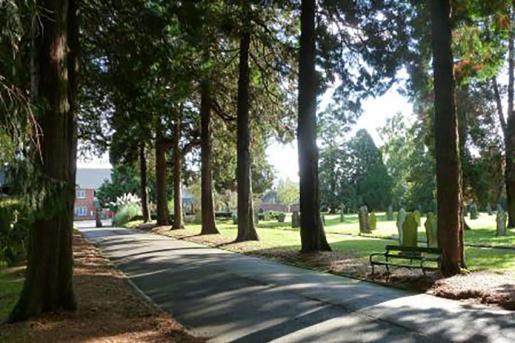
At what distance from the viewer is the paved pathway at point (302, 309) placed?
27.8 feet

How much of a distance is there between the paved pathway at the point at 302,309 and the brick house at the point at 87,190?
8737cm

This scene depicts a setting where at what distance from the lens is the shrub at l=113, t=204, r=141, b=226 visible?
5451 centimetres

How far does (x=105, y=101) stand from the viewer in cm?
2239

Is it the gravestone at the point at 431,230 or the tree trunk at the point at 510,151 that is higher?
the tree trunk at the point at 510,151

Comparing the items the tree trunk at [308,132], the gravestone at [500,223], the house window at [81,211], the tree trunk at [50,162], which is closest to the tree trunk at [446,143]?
the tree trunk at [308,132]

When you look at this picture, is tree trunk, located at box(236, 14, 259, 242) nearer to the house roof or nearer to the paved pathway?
the paved pathway

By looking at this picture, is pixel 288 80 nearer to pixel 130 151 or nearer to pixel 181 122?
pixel 181 122

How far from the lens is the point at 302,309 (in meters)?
10.3

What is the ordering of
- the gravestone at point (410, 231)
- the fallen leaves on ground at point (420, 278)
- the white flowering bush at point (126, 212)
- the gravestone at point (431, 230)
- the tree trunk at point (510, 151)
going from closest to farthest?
the fallen leaves on ground at point (420, 278) → the gravestone at point (410, 231) → the gravestone at point (431, 230) → the tree trunk at point (510, 151) → the white flowering bush at point (126, 212)

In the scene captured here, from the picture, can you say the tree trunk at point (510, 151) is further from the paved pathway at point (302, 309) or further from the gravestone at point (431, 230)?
the paved pathway at point (302, 309)

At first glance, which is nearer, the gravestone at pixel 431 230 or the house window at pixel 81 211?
the gravestone at pixel 431 230

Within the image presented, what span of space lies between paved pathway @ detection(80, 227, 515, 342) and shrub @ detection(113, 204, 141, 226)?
39169 mm


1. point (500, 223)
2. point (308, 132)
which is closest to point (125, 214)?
point (500, 223)

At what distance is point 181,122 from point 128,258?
59.4ft
